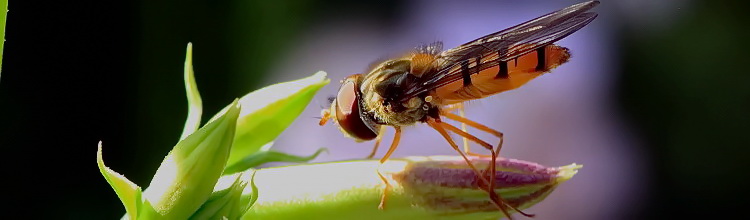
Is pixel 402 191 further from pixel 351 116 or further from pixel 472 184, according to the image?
pixel 351 116

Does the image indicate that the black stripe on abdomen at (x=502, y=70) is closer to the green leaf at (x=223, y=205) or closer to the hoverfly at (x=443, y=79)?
the hoverfly at (x=443, y=79)

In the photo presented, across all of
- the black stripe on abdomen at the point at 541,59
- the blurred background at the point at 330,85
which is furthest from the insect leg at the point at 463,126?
the blurred background at the point at 330,85

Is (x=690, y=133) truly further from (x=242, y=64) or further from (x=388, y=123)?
(x=388, y=123)

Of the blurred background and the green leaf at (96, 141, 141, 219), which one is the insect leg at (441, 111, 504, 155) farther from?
the blurred background

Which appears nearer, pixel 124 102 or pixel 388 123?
pixel 388 123

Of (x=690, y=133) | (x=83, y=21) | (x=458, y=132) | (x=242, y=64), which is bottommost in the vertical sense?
(x=690, y=133)

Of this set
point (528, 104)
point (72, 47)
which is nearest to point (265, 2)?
point (72, 47)

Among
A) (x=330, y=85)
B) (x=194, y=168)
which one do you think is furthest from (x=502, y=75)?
(x=330, y=85)
